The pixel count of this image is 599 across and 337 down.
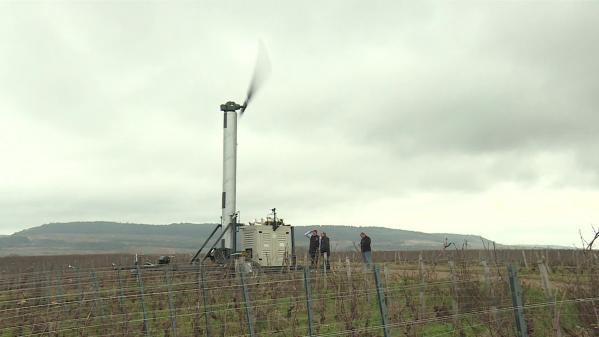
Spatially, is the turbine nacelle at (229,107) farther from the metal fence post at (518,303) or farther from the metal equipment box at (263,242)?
the metal fence post at (518,303)

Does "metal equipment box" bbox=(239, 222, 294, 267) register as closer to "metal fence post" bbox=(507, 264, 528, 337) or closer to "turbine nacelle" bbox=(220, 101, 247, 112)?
"turbine nacelle" bbox=(220, 101, 247, 112)

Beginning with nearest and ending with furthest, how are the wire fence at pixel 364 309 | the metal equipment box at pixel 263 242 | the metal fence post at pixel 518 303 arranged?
the metal fence post at pixel 518 303, the wire fence at pixel 364 309, the metal equipment box at pixel 263 242

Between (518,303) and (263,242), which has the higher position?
(263,242)

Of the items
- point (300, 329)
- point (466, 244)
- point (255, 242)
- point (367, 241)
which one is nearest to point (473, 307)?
point (466, 244)

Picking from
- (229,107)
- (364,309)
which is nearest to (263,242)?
(229,107)

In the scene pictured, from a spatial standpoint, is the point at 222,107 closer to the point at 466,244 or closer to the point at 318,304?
the point at 318,304

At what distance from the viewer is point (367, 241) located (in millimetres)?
20641

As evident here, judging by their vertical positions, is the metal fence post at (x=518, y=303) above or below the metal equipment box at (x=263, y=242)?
below

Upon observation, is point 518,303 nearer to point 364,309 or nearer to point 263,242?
point 364,309

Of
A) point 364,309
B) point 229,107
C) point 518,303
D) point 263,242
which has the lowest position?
point 364,309

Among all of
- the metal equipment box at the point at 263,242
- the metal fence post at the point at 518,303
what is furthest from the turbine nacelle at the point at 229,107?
the metal fence post at the point at 518,303

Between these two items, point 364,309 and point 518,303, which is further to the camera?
point 364,309

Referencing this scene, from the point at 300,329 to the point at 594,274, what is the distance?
5.66m

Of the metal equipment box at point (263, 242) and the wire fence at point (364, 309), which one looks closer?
the wire fence at point (364, 309)
